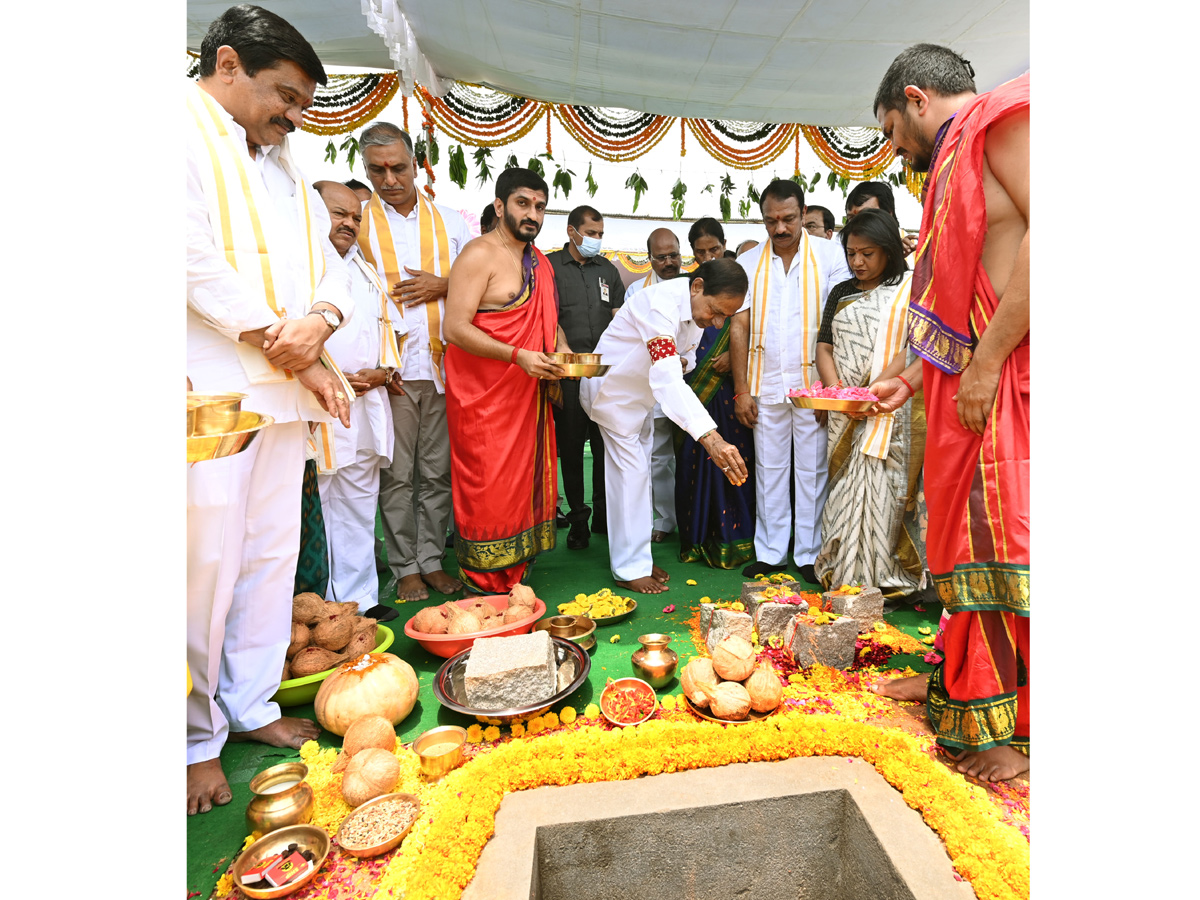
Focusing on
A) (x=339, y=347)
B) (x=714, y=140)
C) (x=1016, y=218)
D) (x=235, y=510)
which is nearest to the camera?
(x=1016, y=218)

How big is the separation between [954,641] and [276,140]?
8.37ft

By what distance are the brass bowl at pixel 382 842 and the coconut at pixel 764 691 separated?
1102mm

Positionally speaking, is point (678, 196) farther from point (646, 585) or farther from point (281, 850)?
point (281, 850)

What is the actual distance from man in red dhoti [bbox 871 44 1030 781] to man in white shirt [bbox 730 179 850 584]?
65.8 inches

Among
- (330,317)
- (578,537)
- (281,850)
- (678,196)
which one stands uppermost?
(678,196)

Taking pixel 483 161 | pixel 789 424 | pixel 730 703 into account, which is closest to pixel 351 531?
pixel 730 703

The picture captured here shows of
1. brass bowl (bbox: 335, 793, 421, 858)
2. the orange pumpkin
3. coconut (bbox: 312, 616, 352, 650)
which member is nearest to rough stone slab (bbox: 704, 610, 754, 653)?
the orange pumpkin

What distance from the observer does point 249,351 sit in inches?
74.0

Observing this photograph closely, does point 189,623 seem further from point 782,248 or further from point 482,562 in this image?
point 782,248

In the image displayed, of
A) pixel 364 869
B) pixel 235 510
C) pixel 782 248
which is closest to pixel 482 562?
pixel 235 510

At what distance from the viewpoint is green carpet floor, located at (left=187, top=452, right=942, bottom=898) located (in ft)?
5.66

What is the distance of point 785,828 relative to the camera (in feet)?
5.79

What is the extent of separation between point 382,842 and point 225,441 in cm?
117

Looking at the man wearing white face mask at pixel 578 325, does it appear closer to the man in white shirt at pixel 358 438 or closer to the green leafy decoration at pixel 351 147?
the man in white shirt at pixel 358 438
